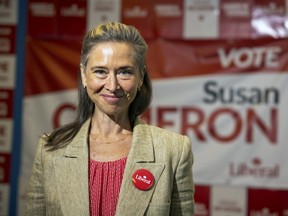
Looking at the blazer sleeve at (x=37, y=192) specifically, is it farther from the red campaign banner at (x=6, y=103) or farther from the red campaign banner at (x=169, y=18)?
the red campaign banner at (x=6, y=103)

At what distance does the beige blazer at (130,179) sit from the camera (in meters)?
1.10

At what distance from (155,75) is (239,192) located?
88cm

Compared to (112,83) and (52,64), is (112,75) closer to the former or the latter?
(112,83)

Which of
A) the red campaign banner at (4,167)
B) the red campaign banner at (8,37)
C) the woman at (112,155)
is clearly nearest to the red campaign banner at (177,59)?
the red campaign banner at (8,37)

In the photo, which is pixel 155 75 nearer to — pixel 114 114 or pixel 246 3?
pixel 246 3

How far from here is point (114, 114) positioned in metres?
1.16

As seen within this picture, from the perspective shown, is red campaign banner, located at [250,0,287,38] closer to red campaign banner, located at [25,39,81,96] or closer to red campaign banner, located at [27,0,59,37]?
red campaign banner, located at [25,39,81,96]

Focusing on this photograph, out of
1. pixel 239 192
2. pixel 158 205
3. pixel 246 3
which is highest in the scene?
pixel 246 3

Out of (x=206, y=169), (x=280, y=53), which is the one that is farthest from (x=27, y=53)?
(x=280, y=53)

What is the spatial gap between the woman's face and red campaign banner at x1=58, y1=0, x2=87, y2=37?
5.54ft

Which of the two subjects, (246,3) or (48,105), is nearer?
(246,3)

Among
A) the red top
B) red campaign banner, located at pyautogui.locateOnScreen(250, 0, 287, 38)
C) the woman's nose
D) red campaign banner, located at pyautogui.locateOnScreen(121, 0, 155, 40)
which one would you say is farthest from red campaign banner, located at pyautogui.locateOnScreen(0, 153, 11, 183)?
the woman's nose

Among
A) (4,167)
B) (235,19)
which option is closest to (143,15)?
(235,19)

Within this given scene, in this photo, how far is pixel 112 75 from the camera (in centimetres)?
108
